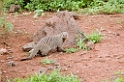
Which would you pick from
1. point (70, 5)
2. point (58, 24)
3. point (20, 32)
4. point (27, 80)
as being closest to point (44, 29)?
point (58, 24)

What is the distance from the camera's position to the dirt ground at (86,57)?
5020 millimetres

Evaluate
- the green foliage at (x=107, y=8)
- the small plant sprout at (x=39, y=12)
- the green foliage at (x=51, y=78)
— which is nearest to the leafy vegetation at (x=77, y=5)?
the green foliage at (x=107, y=8)

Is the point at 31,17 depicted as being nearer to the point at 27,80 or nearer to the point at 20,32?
the point at 20,32

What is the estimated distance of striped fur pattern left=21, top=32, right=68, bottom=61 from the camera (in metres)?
6.04

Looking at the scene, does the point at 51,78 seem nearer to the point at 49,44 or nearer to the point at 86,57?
the point at 86,57

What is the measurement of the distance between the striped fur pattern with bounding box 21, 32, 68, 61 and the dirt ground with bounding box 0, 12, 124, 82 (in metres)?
0.13

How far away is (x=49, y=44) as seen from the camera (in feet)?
20.5

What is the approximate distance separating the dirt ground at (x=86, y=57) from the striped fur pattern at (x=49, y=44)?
134 millimetres

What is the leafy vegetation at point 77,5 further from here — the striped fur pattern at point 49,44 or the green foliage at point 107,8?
the striped fur pattern at point 49,44

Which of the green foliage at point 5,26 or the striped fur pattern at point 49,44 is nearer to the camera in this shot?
the striped fur pattern at point 49,44

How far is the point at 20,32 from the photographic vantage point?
25.3 feet

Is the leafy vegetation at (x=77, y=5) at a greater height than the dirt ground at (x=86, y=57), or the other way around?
the leafy vegetation at (x=77, y=5)

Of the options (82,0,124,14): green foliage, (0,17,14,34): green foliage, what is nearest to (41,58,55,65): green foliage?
(0,17,14,34): green foliage

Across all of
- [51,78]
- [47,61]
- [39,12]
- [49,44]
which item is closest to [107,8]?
[39,12]
